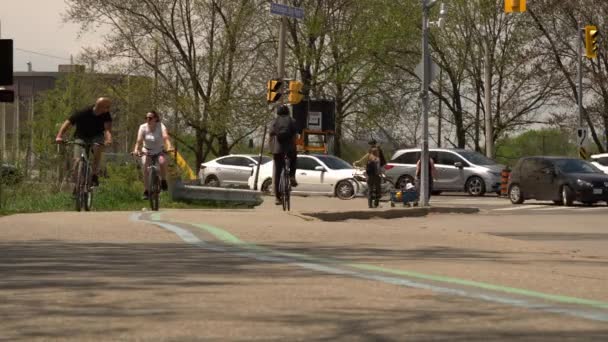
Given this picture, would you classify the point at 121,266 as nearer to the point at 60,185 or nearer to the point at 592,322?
the point at 592,322

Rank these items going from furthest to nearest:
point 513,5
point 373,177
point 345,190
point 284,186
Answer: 1. point 345,190
2. point 513,5
3. point 373,177
4. point 284,186

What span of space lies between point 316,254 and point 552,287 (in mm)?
2975

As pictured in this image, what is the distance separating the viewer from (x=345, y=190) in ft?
131

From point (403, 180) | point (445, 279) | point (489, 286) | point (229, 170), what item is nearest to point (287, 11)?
point (403, 180)

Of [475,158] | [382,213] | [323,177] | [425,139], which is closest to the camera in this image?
[382,213]

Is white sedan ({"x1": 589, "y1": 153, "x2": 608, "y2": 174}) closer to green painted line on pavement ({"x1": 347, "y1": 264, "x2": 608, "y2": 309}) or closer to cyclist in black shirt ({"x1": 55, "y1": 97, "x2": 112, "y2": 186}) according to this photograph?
cyclist in black shirt ({"x1": 55, "y1": 97, "x2": 112, "y2": 186})

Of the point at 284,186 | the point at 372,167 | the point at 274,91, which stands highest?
the point at 274,91

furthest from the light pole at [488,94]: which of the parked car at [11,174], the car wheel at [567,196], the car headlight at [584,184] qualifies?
the parked car at [11,174]

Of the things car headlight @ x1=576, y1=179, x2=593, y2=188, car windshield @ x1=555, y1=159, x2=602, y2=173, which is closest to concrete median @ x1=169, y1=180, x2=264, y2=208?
car headlight @ x1=576, y1=179, x2=593, y2=188

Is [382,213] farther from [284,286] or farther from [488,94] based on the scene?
[488,94]

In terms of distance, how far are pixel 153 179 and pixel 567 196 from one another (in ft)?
62.1

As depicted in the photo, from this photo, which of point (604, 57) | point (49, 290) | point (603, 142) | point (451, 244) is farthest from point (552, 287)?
point (603, 142)

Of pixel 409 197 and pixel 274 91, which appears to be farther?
pixel 274 91

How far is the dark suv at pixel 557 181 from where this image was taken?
116 ft
